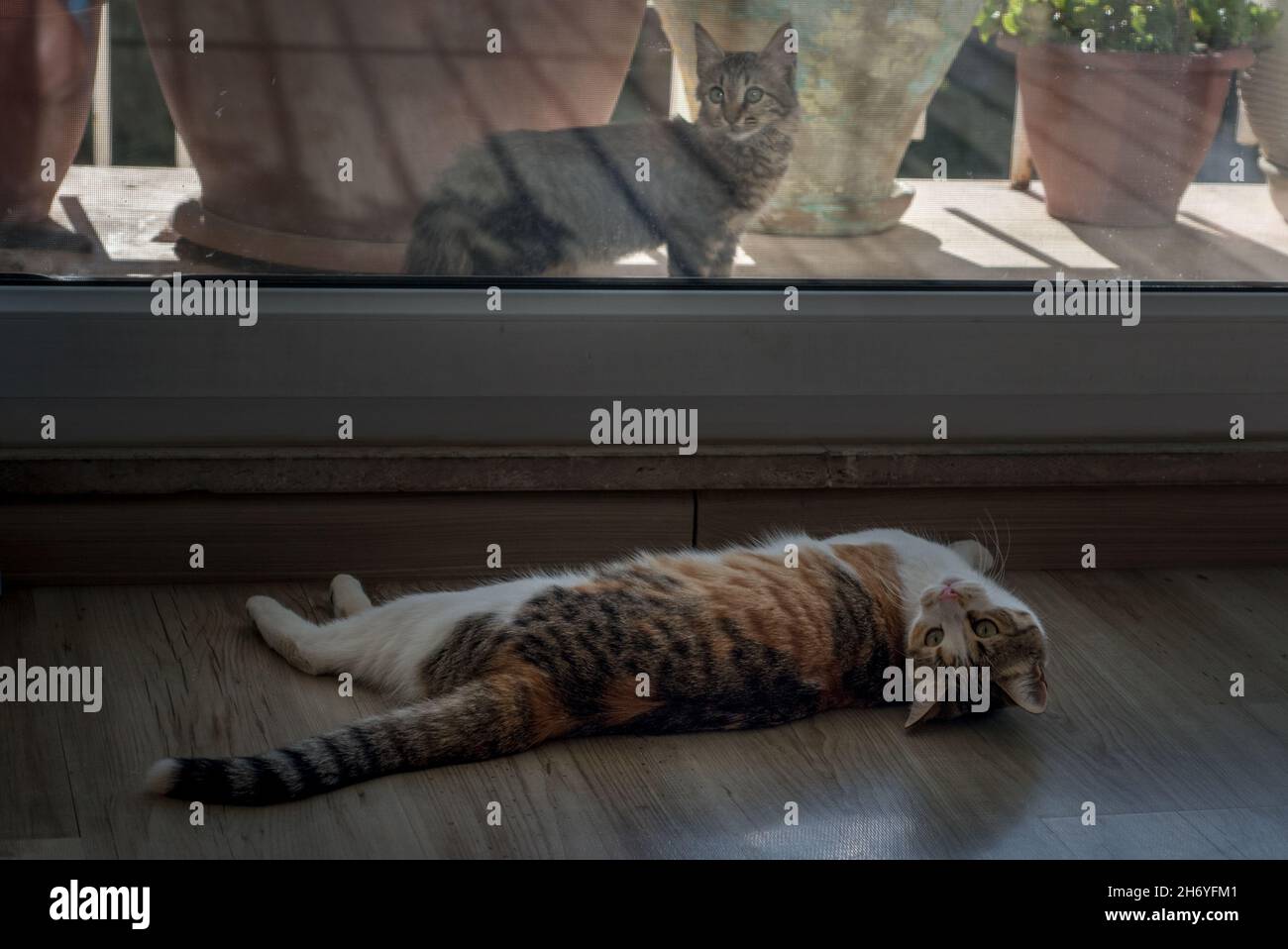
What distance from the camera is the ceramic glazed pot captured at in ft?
6.09

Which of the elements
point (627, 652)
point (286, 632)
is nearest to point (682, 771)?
point (627, 652)

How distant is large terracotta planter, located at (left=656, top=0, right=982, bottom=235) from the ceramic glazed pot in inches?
16.6

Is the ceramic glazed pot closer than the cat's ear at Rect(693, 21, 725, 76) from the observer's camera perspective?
No

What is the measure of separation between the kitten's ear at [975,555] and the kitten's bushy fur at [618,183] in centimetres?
52

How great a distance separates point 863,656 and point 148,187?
107cm

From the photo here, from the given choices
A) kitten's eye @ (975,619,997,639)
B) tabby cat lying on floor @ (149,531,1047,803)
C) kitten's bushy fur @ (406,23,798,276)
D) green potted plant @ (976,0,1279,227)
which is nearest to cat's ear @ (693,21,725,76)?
kitten's bushy fur @ (406,23,798,276)

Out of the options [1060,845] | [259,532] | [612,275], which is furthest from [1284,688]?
[259,532]

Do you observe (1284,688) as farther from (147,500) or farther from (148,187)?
(148,187)

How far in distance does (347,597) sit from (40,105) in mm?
721

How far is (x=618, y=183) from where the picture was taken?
1782 millimetres

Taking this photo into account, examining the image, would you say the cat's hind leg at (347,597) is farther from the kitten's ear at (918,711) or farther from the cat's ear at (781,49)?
the cat's ear at (781,49)

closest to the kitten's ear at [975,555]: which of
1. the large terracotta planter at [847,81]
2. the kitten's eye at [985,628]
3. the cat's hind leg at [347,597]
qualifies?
the kitten's eye at [985,628]

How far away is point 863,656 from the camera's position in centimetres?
151

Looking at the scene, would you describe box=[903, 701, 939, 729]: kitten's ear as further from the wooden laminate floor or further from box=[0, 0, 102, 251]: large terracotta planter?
box=[0, 0, 102, 251]: large terracotta planter
